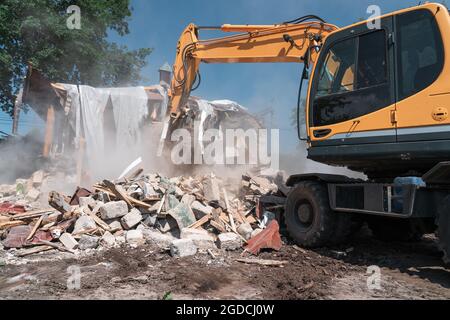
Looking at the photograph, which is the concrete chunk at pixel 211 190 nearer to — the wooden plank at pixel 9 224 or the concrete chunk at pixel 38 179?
the wooden plank at pixel 9 224

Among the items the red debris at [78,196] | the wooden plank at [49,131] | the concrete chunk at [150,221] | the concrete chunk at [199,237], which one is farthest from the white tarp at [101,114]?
the concrete chunk at [199,237]

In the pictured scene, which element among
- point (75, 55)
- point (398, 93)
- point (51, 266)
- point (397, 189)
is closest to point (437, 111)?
point (398, 93)

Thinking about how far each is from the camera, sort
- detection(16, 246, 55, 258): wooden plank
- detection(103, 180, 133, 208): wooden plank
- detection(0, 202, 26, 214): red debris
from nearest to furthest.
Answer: detection(16, 246, 55, 258): wooden plank < detection(103, 180, 133, 208): wooden plank < detection(0, 202, 26, 214): red debris

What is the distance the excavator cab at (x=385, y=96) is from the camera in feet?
14.1

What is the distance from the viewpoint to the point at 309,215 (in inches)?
236

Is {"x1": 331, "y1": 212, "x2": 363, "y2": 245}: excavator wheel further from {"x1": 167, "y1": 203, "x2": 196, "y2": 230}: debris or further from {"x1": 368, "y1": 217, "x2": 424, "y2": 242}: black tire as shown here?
{"x1": 167, "y1": 203, "x2": 196, "y2": 230}: debris

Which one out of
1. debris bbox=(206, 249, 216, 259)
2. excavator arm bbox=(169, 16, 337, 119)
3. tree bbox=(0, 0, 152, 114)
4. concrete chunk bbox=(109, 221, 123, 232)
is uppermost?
tree bbox=(0, 0, 152, 114)

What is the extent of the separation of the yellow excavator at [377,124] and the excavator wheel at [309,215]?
17 millimetres

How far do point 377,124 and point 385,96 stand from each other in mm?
377

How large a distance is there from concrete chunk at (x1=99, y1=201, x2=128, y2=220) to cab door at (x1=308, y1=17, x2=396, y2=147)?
3688mm

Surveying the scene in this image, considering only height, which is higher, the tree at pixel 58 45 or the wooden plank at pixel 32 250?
the tree at pixel 58 45

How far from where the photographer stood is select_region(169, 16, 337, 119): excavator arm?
6.54 meters

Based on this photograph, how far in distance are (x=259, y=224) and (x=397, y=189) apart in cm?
289

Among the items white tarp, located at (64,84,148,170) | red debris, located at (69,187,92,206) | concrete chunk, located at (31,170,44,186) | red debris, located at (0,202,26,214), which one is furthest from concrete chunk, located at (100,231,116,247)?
concrete chunk, located at (31,170,44,186)
